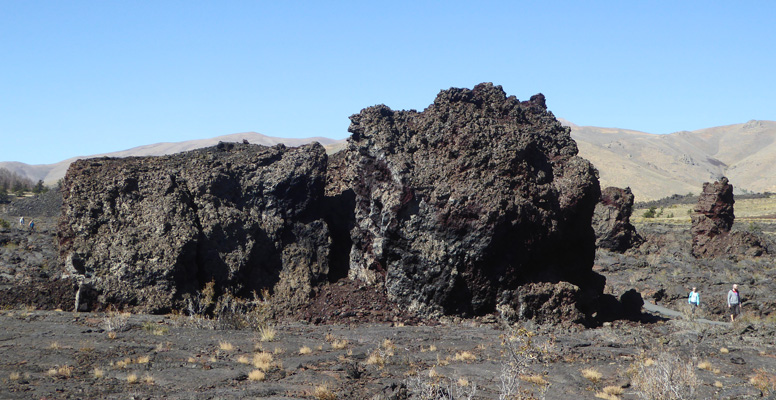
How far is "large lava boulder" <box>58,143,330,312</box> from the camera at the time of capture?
57.8 feet

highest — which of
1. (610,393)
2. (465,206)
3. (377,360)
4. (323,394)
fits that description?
(465,206)

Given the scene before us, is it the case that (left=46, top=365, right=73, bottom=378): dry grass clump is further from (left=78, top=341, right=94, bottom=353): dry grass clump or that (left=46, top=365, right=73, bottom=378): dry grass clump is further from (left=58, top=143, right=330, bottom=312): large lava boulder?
(left=58, top=143, right=330, bottom=312): large lava boulder

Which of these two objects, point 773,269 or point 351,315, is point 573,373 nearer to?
point 351,315

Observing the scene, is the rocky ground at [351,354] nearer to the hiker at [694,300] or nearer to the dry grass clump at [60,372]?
the dry grass clump at [60,372]

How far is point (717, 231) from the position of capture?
111ft

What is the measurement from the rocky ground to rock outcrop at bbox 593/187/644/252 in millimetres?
14265

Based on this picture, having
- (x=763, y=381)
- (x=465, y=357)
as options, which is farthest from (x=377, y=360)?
(x=763, y=381)

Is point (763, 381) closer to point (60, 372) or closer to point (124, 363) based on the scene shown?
point (124, 363)

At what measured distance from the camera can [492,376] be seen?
11734 mm

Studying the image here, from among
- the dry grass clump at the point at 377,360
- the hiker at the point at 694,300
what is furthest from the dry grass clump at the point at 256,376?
the hiker at the point at 694,300

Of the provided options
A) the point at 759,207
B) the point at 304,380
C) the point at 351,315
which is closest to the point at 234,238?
the point at 351,315

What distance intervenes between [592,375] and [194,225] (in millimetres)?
11858

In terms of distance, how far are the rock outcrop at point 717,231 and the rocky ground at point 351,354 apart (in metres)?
12.5

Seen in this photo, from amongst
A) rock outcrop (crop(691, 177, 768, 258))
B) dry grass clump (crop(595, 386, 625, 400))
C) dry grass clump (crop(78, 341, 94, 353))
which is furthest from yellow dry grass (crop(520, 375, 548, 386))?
rock outcrop (crop(691, 177, 768, 258))
